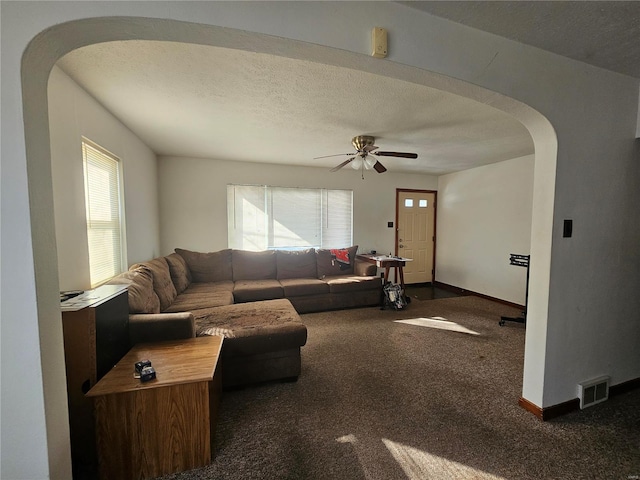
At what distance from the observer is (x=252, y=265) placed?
13.5 feet

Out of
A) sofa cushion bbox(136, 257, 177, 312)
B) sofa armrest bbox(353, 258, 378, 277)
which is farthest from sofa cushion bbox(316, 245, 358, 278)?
sofa cushion bbox(136, 257, 177, 312)

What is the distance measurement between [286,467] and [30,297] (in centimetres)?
140

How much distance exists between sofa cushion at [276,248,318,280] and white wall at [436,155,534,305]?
9.55ft

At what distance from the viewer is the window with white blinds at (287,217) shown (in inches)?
176

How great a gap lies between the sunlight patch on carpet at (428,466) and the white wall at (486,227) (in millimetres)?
3443

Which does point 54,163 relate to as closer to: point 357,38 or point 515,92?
point 357,38

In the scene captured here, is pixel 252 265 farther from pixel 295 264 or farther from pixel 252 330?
pixel 252 330

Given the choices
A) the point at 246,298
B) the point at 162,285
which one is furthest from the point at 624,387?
the point at 162,285

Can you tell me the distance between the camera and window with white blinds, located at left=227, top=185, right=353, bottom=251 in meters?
4.46

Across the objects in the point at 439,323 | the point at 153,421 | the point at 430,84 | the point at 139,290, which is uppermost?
the point at 430,84

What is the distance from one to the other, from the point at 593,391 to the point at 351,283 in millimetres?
2632

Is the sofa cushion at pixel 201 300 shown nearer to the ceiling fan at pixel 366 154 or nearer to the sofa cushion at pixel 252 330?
the sofa cushion at pixel 252 330

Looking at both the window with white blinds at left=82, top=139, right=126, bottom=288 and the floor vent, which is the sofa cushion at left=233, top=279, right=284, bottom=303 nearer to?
the window with white blinds at left=82, top=139, right=126, bottom=288

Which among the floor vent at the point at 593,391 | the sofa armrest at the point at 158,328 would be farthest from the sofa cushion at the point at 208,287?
the floor vent at the point at 593,391
